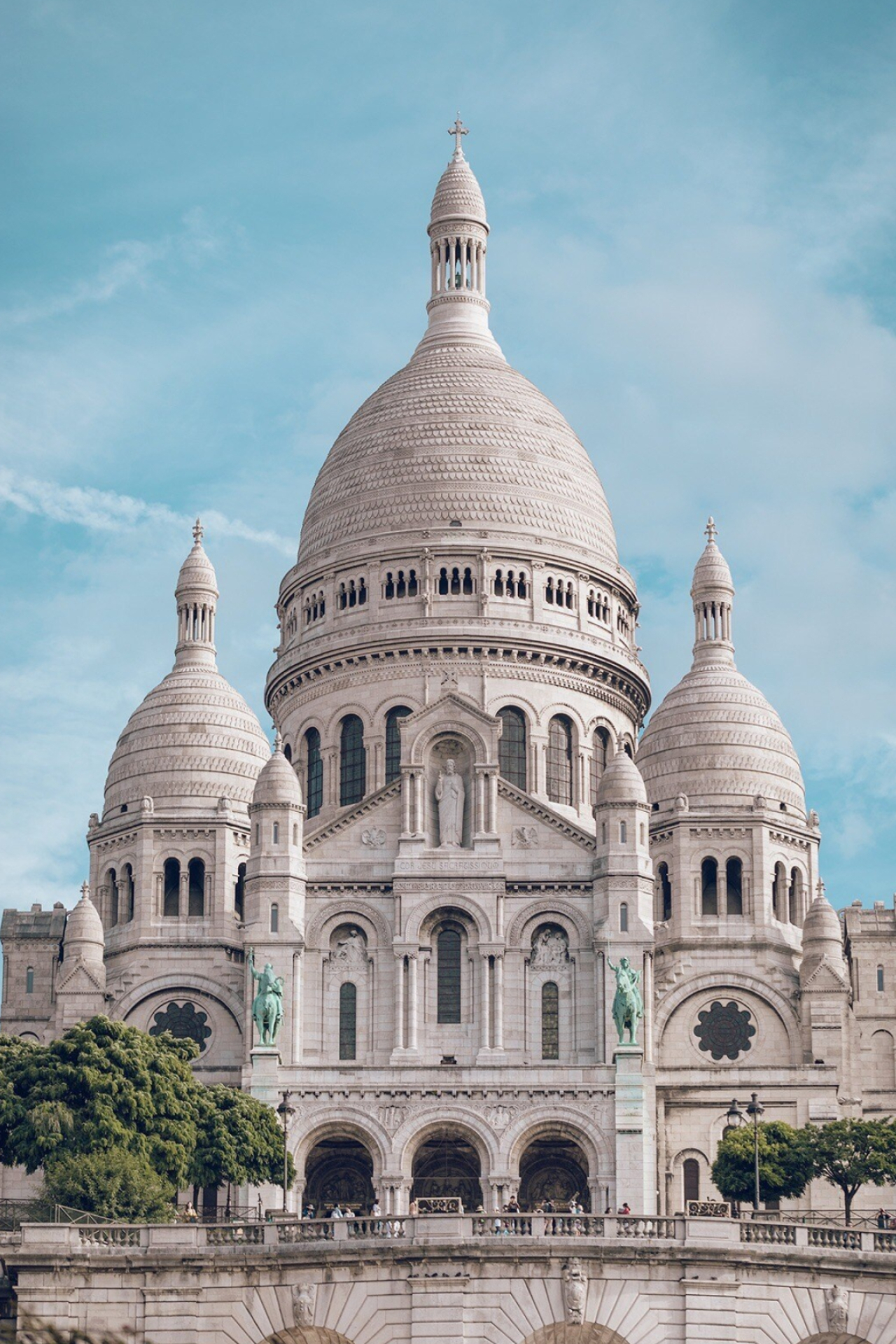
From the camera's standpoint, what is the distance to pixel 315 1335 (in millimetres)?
70562

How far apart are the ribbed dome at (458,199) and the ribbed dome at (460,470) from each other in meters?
6.44

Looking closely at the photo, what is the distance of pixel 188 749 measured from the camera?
124m

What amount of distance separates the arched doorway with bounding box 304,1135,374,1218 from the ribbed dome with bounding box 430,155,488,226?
143 feet

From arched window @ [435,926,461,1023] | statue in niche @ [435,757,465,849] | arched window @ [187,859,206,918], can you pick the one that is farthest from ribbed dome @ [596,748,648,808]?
arched window @ [187,859,206,918]

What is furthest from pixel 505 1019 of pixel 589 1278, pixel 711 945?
pixel 589 1278

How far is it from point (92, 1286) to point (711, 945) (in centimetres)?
4970

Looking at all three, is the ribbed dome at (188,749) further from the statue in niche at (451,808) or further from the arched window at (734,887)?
the arched window at (734,887)

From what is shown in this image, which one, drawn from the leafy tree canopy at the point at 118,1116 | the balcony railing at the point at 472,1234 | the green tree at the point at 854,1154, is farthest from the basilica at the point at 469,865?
the balcony railing at the point at 472,1234

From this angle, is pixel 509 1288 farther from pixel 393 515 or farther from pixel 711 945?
pixel 393 515

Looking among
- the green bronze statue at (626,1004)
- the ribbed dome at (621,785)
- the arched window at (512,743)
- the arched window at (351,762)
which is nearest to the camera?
the green bronze statue at (626,1004)

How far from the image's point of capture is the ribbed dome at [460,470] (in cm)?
12488

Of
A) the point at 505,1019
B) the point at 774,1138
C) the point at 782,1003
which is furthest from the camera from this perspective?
the point at 782,1003

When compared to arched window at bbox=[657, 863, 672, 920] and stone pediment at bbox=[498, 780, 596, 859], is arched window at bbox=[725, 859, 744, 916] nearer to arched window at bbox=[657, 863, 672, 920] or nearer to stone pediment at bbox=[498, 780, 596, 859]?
arched window at bbox=[657, 863, 672, 920]

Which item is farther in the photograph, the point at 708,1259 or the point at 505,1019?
the point at 505,1019
